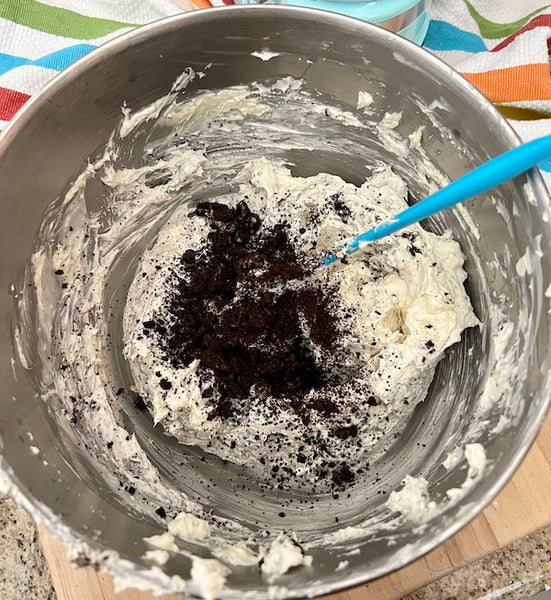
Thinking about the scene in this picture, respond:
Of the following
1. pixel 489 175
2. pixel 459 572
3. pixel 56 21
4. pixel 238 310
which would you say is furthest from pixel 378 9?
pixel 459 572

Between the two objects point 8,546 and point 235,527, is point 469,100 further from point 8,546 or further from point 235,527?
point 8,546

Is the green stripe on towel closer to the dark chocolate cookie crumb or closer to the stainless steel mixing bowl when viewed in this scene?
the stainless steel mixing bowl

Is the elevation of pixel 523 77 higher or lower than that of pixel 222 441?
higher

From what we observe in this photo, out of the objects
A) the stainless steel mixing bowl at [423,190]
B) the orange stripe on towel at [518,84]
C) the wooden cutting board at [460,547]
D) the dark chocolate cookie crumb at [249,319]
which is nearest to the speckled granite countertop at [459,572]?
the wooden cutting board at [460,547]

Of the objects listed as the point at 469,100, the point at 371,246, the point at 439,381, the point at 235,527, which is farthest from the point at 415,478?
the point at 469,100

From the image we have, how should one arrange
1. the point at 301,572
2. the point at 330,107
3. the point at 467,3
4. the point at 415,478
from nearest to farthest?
the point at 301,572
the point at 415,478
the point at 330,107
the point at 467,3

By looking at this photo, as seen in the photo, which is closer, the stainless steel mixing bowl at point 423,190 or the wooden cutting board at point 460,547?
the stainless steel mixing bowl at point 423,190

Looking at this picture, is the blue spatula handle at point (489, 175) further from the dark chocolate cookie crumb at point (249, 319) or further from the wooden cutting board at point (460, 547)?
the wooden cutting board at point (460, 547)
